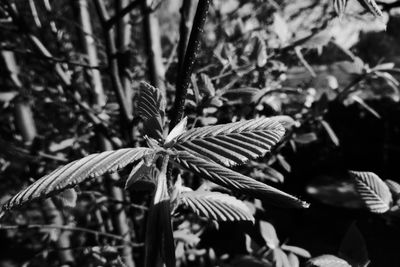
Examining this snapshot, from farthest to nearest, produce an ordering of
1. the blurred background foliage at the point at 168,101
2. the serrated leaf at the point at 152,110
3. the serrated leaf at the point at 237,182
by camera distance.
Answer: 1. the blurred background foliage at the point at 168,101
2. the serrated leaf at the point at 152,110
3. the serrated leaf at the point at 237,182

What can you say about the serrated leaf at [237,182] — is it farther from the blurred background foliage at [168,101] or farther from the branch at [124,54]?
the branch at [124,54]

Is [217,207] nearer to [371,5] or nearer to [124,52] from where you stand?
[371,5]

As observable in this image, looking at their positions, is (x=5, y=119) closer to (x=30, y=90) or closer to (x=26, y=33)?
(x=30, y=90)

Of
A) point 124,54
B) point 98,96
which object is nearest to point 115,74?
point 124,54

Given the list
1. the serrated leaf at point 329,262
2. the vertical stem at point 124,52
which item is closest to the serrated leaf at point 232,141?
the serrated leaf at point 329,262

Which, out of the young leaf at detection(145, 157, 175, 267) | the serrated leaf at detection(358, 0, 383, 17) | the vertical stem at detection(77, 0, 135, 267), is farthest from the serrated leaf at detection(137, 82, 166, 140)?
the vertical stem at detection(77, 0, 135, 267)

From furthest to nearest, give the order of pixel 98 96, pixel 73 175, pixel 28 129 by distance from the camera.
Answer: pixel 28 129 < pixel 98 96 < pixel 73 175
